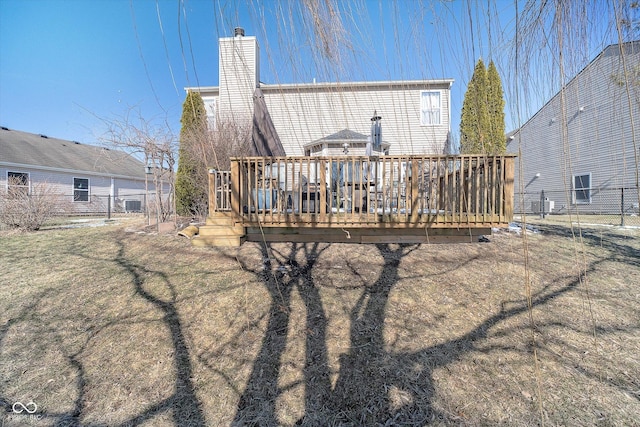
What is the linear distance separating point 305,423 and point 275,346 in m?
0.73

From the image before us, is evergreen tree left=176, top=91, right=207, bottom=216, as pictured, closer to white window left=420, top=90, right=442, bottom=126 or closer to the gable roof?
white window left=420, top=90, right=442, bottom=126

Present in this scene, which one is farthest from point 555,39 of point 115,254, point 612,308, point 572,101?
point 115,254

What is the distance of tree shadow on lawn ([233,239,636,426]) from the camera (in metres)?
1.87

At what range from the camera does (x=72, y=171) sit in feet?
49.7

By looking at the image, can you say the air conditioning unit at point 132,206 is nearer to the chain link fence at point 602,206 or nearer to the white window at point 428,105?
the white window at point 428,105

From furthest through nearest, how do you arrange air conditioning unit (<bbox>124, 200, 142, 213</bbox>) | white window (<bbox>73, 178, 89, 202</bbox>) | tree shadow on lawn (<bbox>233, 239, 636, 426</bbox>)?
air conditioning unit (<bbox>124, 200, 142, 213</bbox>), white window (<bbox>73, 178, 89, 202</bbox>), tree shadow on lawn (<bbox>233, 239, 636, 426</bbox>)

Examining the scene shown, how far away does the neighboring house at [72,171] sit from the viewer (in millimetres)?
13625

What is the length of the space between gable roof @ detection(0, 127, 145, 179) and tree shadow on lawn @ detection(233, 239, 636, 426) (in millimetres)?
13448

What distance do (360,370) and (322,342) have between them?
43cm

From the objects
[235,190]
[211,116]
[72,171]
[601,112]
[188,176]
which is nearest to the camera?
[601,112]

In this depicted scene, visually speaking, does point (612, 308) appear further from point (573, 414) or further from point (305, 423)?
point (305, 423)

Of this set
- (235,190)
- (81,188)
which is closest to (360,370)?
(235,190)

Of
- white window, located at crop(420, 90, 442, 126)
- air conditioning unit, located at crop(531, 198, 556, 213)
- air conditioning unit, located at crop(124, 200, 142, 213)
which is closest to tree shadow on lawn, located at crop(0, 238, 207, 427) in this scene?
white window, located at crop(420, 90, 442, 126)

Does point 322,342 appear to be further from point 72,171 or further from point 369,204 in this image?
point 72,171
